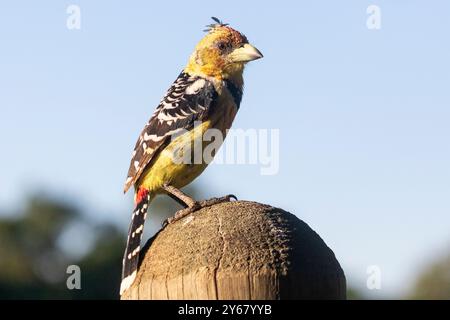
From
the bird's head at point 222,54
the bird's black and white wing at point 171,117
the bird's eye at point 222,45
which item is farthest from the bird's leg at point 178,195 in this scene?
the bird's eye at point 222,45

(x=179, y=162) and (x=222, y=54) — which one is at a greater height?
(x=222, y=54)

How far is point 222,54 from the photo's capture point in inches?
349

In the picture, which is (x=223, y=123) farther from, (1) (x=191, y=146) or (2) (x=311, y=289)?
(2) (x=311, y=289)

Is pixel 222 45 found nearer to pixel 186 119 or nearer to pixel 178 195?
pixel 186 119

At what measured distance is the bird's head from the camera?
8742 mm

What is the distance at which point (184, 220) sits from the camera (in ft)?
18.4

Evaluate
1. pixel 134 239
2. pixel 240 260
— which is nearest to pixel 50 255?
pixel 134 239

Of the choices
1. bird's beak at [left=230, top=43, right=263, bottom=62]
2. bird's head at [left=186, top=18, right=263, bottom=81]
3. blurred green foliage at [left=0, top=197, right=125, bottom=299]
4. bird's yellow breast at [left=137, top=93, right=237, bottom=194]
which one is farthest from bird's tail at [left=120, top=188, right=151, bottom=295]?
blurred green foliage at [left=0, top=197, right=125, bottom=299]

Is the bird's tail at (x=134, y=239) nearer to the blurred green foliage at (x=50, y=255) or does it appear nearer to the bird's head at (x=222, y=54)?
the bird's head at (x=222, y=54)

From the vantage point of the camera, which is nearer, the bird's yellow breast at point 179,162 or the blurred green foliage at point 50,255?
the bird's yellow breast at point 179,162

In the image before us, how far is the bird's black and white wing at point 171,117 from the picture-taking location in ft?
25.6

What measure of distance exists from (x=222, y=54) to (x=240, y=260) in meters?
4.15
